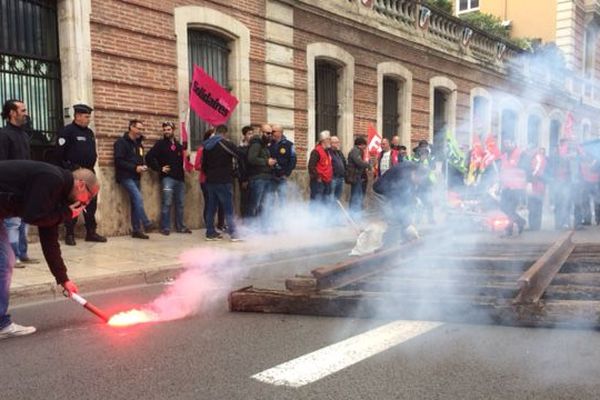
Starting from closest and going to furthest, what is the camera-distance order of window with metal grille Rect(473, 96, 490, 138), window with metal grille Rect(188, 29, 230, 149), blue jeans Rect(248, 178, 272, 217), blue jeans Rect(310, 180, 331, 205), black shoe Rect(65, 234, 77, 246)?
black shoe Rect(65, 234, 77, 246) → blue jeans Rect(248, 178, 272, 217) → window with metal grille Rect(188, 29, 230, 149) → blue jeans Rect(310, 180, 331, 205) → window with metal grille Rect(473, 96, 490, 138)

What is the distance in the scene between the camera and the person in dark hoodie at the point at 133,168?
8664mm

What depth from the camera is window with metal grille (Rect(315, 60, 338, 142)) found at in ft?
44.1

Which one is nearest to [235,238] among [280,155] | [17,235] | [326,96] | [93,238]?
[280,155]

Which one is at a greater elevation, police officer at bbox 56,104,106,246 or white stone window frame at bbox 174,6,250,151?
white stone window frame at bbox 174,6,250,151

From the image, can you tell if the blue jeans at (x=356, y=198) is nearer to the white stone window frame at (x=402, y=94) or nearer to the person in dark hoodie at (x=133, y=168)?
the white stone window frame at (x=402, y=94)

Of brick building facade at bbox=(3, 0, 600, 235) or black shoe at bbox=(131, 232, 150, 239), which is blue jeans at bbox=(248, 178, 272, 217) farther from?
black shoe at bbox=(131, 232, 150, 239)

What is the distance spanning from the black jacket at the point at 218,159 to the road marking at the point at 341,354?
4999mm

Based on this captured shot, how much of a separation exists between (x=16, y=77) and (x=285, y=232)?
4876 millimetres

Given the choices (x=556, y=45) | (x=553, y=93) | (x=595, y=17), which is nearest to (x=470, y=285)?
(x=553, y=93)

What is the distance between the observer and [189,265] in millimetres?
7105

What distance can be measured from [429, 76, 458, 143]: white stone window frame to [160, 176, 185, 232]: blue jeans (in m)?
9.27

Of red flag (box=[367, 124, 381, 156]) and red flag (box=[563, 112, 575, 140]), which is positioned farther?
red flag (box=[367, 124, 381, 156])

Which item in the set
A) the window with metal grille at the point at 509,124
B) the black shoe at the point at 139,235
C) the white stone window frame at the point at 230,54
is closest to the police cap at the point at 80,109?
the black shoe at the point at 139,235

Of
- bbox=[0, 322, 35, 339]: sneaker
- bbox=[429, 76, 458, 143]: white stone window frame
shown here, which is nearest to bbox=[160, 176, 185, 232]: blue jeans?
bbox=[0, 322, 35, 339]: sneaker
